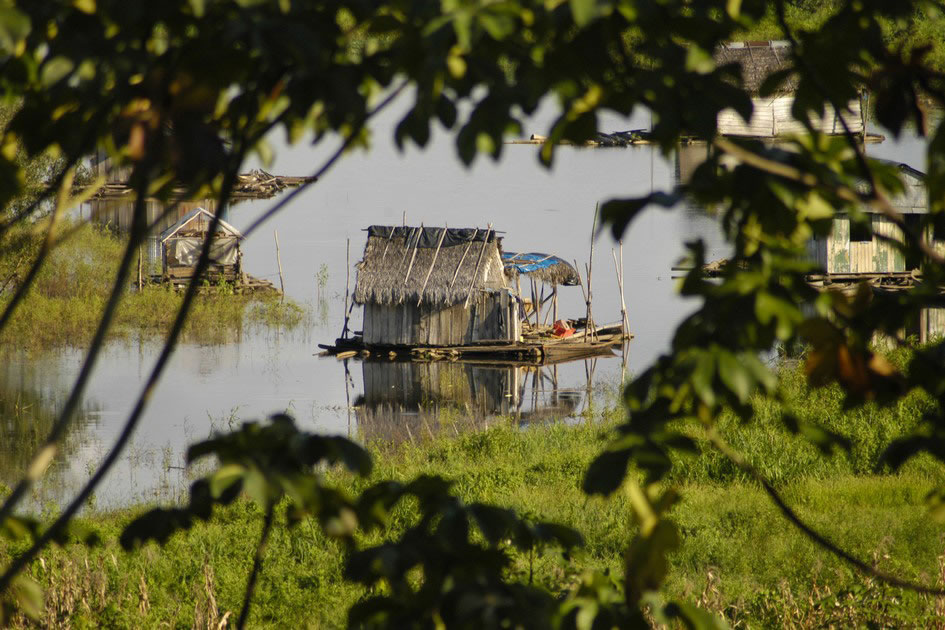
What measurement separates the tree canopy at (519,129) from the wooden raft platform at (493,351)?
19.2 meters

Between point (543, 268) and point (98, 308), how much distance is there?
9.86 metres

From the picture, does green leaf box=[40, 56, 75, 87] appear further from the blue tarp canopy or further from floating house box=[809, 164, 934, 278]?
the blue tarp canopy

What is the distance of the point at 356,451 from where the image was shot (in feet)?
4.62

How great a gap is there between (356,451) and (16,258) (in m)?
15.3

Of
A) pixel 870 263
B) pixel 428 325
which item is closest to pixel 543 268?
pixel 428 325

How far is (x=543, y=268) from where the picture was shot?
22391 millimetres

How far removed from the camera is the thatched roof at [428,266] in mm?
20922

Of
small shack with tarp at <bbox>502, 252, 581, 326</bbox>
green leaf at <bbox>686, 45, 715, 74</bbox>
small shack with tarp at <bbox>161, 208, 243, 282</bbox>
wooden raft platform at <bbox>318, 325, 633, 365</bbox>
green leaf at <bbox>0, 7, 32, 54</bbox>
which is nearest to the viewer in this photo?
green leaf at <bbox>0, 7, 32, 54</bbox>

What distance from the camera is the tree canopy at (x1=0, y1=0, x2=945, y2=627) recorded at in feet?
4.13

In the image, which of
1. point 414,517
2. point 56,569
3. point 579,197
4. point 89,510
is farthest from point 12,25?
point 579,197

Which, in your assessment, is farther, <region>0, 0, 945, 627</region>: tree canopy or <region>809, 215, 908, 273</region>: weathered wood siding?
<region>809, 215, 908, 273</region>: weathered wood siding

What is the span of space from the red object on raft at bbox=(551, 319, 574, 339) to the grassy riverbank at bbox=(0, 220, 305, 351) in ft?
20.4

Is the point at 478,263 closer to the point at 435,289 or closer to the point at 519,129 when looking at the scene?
the point at 435,289

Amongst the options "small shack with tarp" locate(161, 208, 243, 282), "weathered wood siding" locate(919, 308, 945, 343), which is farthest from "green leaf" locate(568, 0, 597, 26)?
"small shack with tarp" locate(161, 208, 243, 282)
